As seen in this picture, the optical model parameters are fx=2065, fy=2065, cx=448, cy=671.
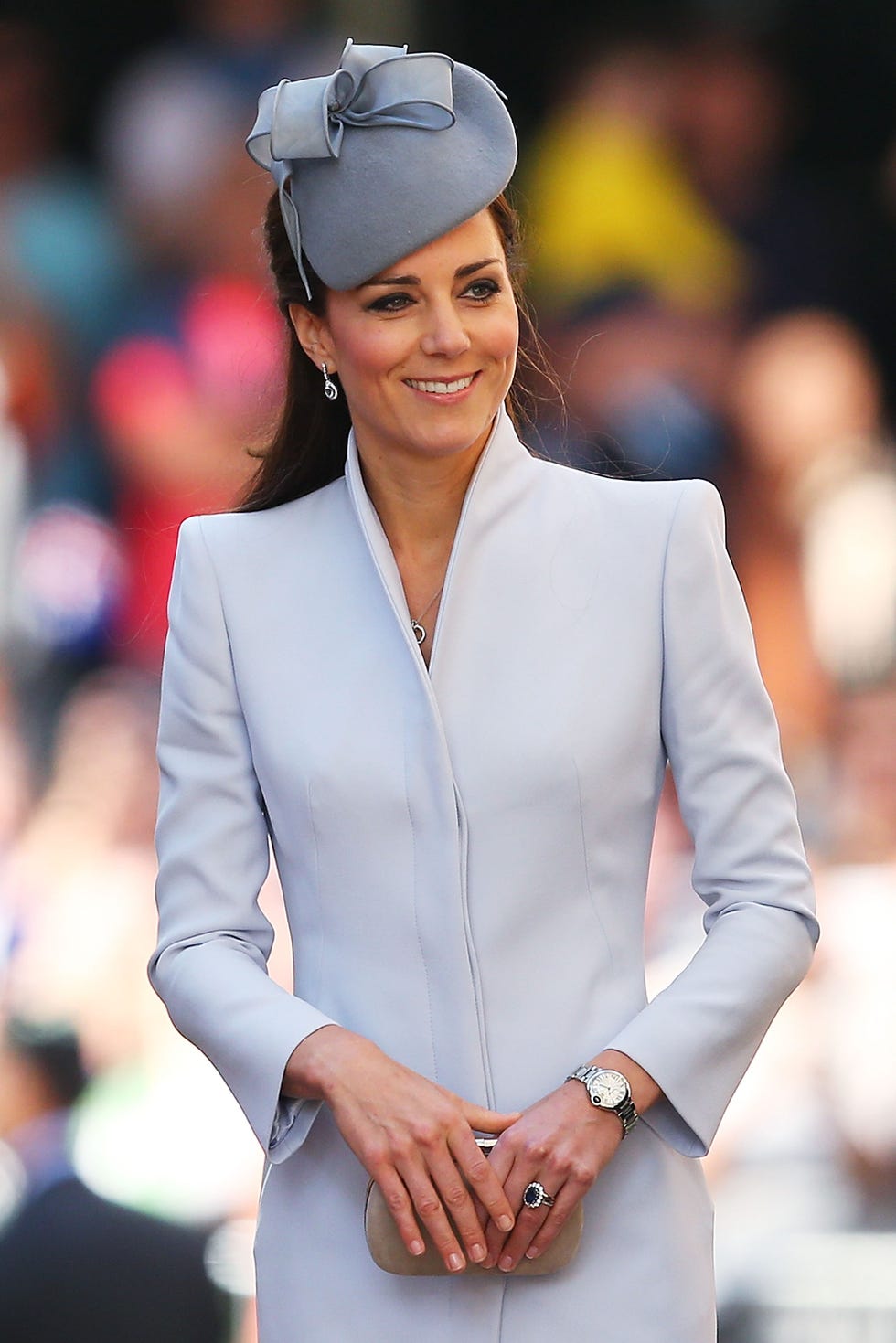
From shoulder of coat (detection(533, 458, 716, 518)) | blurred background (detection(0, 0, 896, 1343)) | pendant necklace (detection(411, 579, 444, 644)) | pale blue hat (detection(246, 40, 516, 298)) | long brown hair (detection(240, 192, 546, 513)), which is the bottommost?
blurred background (detection(0, 0, 896, 1343))

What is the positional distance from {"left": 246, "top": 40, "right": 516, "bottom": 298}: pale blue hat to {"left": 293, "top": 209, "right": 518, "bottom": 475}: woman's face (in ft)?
0.09

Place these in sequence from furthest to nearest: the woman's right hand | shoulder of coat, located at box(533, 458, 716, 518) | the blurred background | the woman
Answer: the blurred background → shoulder of coat, located at box(533, 458, 716, 518) → the woman → the woman's right hand

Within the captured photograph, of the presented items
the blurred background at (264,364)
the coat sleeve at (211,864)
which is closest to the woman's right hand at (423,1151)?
the coat sleeve at (211,864)

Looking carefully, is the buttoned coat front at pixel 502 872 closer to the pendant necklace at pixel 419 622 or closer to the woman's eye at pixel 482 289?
the pendant necklace at pixel 419 622

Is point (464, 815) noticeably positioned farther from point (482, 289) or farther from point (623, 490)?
point (482, 289)

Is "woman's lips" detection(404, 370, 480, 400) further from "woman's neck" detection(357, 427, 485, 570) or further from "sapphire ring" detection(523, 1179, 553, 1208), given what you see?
"sapphire ring" detection(523, 1179, 553, 1208)

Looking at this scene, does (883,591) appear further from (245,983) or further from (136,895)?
(245,983)

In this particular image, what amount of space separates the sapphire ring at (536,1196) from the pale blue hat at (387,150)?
0.84m

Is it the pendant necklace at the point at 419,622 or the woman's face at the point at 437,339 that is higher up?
the woman's face at the point at 437,339

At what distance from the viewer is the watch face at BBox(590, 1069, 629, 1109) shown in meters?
1.82

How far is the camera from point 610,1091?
5.98ft

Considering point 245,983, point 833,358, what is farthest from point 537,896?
point 833,358

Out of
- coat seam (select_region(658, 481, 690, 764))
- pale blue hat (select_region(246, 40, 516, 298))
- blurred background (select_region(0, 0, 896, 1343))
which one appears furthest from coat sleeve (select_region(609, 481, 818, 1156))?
blurred background (select_region(0, 0, 896, 1343))

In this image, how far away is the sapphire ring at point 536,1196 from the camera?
1.78 meters
